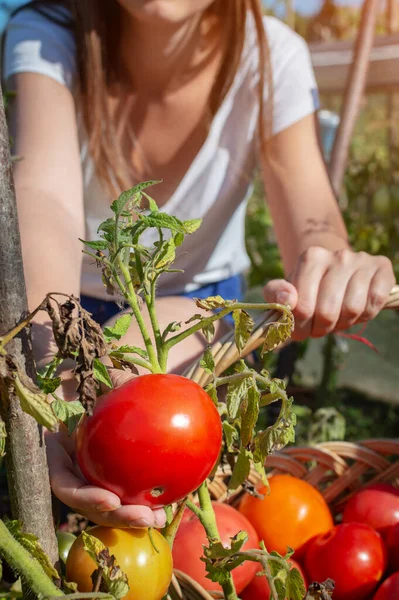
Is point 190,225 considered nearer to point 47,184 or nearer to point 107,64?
point 47,184

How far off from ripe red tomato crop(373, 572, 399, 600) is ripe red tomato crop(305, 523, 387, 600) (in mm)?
48

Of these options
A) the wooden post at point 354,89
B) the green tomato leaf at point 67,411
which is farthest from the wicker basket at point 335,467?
the wooden post at point 354,89

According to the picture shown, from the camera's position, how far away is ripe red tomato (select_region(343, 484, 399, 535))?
3.09ft

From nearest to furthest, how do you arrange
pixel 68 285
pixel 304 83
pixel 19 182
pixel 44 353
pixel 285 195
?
pixel 44 353 < pixel 68 285 < pixel 19 182 < pixel 285 195 < pixel 304 83

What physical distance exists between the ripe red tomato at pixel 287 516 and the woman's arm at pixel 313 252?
23cm

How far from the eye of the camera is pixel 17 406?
1.65ft

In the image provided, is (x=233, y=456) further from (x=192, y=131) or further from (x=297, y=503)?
(x=192, y=131)

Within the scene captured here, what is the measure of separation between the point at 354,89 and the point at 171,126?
0.50 metres

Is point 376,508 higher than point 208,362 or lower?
lower

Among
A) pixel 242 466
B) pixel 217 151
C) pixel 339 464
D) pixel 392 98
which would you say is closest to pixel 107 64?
pixel 217 151

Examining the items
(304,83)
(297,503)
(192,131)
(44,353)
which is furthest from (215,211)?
(44,353)

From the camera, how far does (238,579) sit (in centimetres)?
79

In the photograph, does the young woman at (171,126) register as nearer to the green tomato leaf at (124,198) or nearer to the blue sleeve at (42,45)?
the blue sleeve at (42,45)

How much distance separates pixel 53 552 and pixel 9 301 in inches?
8.5
